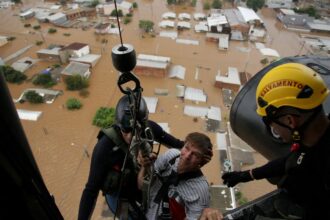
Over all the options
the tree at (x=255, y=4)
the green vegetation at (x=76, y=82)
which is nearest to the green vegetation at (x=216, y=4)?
the tree at (x=255, y=4)

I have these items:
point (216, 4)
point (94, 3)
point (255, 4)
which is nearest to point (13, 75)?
point (94, 3)

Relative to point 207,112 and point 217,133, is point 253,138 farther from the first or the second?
point 207,112

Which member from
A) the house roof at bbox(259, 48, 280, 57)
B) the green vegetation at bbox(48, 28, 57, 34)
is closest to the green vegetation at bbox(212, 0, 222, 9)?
the house roof at bbox(259, 48, 280, 57)

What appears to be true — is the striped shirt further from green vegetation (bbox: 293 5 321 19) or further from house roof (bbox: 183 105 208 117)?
green vegetation (bbox: 293 5 321 19)

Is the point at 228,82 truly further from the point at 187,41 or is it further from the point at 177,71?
the point at 187,41

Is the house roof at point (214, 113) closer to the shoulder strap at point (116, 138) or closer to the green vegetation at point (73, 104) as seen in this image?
the green vegetation at point (73, 104)

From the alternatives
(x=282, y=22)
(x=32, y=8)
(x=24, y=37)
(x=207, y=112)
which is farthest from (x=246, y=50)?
(x=32, y=8)
